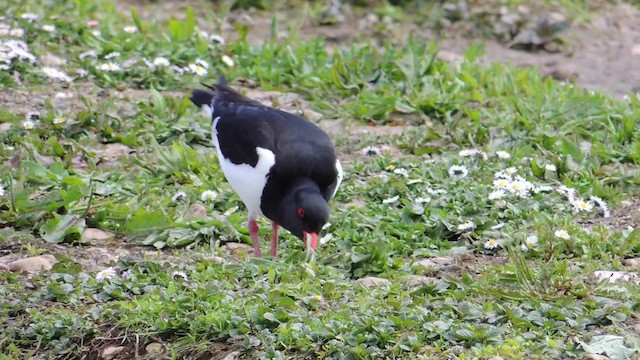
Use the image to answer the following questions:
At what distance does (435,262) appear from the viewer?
536 cm

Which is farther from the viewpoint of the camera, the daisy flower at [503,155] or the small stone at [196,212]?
the daisy flower at [503,155]

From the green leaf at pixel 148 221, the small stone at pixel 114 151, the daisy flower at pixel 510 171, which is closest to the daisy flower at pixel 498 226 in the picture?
the daisy flower at pixel 510 171

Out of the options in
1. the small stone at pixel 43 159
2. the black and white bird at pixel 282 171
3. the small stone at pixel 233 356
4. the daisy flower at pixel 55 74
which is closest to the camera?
the small stone at pixel 233 356

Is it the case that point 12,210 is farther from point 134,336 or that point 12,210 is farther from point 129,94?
point 129,94

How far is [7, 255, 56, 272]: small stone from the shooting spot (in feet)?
17.2

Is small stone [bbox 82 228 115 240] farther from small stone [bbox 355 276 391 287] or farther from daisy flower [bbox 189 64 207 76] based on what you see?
daisy flower [bbox 189 64 207 76]

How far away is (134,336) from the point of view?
4598 millimetres

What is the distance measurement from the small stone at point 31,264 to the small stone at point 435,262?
1827 millimetres

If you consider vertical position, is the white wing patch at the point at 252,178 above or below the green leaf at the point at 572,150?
→ above

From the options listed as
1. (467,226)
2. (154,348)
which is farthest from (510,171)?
(154,348)

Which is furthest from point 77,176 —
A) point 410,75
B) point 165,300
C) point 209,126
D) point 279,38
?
point 279,38

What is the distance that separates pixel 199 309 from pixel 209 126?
111 inches

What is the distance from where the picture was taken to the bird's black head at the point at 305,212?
5375 millimetres

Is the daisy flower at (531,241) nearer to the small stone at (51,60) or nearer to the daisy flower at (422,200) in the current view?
the daisy flower at (422,200)
